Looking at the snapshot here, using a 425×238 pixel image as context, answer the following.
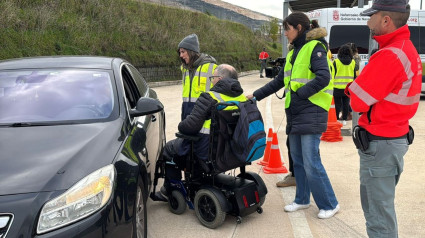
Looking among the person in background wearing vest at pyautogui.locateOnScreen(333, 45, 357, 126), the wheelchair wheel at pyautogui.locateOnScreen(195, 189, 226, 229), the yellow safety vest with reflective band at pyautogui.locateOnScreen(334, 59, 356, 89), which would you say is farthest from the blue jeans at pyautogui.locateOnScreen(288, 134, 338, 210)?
the yellow safety vest with reflective band at pyautogui.locateOnScreen(334, 59, 356, 89)

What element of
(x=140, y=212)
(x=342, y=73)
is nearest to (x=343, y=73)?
(x=342, y=73)

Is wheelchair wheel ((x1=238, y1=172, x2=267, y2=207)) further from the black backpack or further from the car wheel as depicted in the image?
→ the car wheel

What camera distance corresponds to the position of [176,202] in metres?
4.33

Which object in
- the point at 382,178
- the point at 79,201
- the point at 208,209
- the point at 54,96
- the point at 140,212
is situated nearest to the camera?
the point at 79,201

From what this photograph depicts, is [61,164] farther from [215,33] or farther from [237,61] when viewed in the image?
[237,61]

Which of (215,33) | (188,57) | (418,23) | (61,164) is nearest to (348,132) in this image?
(188,57)

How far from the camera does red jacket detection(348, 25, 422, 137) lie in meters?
2.59

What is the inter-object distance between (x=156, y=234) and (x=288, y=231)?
1200 millimetres

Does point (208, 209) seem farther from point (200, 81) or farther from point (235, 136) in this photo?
point (200, 81)

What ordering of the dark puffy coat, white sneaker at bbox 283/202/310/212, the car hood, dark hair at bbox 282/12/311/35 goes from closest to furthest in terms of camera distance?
the car hood
the dark puffy coat
dark hair at bbox 282/12/311/35
white sneaker at bbox 283/202/310/212

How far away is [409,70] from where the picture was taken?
261cm

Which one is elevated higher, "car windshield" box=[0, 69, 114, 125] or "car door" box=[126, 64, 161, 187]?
"car windshield" box=[0, 69, 114, 125]

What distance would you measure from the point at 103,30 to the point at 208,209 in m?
17.9

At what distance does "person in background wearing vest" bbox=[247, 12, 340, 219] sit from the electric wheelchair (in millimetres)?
547
